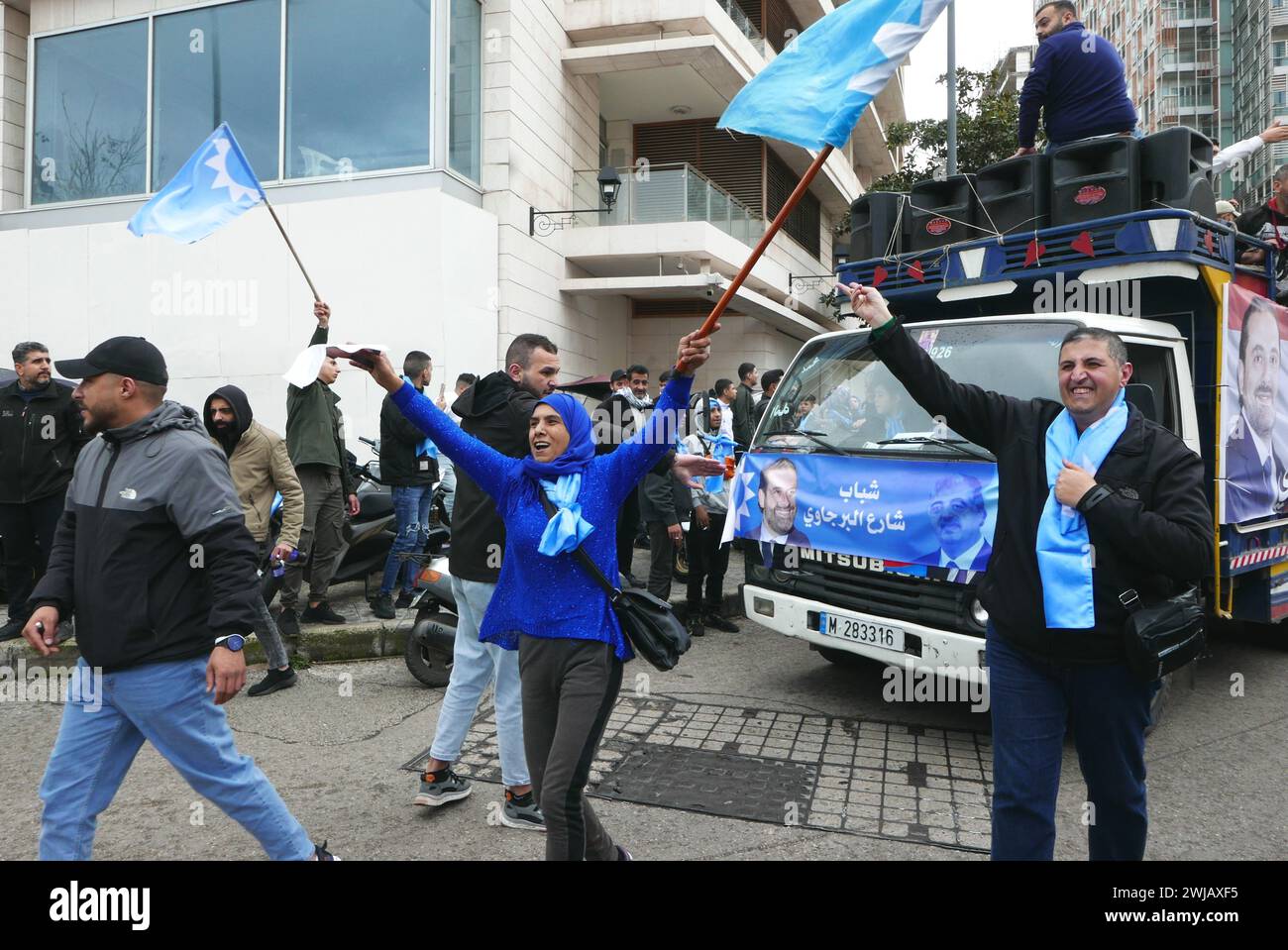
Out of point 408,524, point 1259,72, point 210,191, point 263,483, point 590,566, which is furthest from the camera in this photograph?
point 1259,72

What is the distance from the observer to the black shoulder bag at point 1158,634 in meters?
2.48

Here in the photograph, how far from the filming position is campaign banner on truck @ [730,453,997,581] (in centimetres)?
445

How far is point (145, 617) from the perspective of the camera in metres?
2.83

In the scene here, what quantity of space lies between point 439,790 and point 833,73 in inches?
125

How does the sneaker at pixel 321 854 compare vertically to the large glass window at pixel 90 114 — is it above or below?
below

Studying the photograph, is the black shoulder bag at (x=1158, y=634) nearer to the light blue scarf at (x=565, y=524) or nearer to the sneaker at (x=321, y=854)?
the light blue scarf at (x=565, y=524)

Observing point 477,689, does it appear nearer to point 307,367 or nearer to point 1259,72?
point 307,367

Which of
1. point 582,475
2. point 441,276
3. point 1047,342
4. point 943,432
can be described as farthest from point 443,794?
point 441,276

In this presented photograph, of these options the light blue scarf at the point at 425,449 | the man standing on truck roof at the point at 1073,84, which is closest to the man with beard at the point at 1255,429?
the man standing on truck roof at the point at 1073,84

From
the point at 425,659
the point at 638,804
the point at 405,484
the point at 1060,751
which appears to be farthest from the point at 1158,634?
the point at 405,484

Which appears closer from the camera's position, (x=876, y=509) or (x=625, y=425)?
(x=876, y=509)

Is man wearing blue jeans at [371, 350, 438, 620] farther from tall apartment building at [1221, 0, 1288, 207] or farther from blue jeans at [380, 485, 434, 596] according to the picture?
tall apartment building at [1221, 0, 1288, 207]

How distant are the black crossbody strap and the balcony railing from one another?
12.8 metres

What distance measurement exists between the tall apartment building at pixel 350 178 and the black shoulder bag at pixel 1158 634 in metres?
10.5
